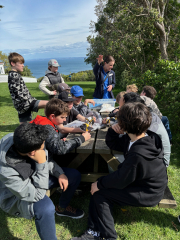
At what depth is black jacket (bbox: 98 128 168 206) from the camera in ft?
5.70

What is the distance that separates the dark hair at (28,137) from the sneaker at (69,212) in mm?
1345

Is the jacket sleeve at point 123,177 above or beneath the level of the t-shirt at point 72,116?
beneath

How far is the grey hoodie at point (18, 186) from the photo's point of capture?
1.62 metres

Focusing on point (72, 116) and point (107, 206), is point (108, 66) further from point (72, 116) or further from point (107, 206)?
point (107, 206)

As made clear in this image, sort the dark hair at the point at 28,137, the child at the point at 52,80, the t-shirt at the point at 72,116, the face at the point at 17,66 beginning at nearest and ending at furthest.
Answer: the dark hair at the point at 28,137 < the t-shirt at the point at 72,116 < the face at the point at 17,66 < the child at the point at 52,80

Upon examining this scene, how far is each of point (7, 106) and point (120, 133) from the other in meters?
7.96

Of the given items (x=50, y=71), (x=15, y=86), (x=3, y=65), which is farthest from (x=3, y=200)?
(x=3, y=65)

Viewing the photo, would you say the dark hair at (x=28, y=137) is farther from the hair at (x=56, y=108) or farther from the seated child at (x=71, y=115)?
the seated child at (x=71, y=115)

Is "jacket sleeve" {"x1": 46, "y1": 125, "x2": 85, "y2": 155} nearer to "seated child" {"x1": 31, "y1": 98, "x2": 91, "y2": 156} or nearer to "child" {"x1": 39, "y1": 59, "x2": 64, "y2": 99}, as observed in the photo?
"seated child" {"x1": 31, "y1": 98, "x2": 91, "y2": 156}

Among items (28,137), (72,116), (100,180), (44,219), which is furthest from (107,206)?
(72,116)

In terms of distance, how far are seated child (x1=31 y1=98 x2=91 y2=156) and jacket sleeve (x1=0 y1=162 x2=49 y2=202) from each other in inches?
15.2

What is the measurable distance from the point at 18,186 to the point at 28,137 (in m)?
0.50

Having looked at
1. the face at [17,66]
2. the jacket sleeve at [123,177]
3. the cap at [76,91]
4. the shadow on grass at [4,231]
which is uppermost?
the face at [17,66]

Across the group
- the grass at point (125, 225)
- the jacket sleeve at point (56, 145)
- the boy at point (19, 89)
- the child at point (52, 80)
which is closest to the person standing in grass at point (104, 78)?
the child at point (52, 80)
